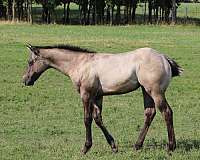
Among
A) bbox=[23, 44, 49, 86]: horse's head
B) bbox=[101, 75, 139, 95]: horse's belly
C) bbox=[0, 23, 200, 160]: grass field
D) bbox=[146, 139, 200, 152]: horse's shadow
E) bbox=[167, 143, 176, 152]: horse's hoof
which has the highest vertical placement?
bbox=[23, 44, 49, 86]: horse's head

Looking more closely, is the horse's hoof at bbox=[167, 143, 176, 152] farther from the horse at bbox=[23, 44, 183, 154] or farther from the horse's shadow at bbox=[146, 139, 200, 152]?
the horse's shadow at bbox=[146, 139, 200, 152]

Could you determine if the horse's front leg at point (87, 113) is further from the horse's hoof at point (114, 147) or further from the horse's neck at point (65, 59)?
the horse's neck at point (65, 59)

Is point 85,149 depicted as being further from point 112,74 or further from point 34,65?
point 34,65

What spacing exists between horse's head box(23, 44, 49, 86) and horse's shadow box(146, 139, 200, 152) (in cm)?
279

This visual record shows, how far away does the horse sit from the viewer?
10.6 m

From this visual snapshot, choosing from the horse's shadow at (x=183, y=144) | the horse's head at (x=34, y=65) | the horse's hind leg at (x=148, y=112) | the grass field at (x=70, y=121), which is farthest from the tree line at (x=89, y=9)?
the horse's hind leg at (x=148, y=112)

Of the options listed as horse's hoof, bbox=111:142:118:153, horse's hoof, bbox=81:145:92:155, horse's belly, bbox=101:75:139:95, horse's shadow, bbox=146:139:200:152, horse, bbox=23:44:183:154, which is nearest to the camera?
horse, bbox=23:44:183:154

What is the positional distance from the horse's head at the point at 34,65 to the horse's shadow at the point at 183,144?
2.79m

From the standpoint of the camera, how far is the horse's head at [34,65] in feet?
36.6

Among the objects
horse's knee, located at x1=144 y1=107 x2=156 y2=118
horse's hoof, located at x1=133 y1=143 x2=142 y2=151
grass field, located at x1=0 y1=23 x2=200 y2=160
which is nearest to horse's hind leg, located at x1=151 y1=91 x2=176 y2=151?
grass field, located at x1=0 y1=23 x2=200 y2=160

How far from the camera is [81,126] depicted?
47.2 ft

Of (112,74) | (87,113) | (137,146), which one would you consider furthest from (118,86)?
(137,146)

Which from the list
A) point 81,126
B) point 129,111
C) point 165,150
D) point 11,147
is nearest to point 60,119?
point 81,126

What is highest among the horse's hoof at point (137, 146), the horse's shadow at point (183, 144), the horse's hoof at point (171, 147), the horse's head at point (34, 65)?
the horse's head at point (34, 65)
